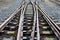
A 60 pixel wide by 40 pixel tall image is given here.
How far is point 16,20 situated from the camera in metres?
6.72

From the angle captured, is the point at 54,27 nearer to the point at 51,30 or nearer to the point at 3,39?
the point at 51,30

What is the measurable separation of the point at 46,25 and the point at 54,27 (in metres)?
0.64

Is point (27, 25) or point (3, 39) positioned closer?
point (3, 39)

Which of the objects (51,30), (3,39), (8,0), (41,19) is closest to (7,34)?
(3,39)

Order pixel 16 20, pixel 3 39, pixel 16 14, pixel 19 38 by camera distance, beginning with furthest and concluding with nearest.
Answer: pixel 16 14, pixel 16 20, pixel 3 39, pixel 19 38

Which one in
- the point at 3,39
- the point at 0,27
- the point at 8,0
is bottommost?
the point at 3,39

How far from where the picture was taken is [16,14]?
7691mm

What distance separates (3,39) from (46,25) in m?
1.89

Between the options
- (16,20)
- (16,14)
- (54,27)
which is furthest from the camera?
(16,14)

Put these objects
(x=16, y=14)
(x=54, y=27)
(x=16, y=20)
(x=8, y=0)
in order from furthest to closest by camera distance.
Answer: (x=8, y=0)
(x=16, y=14)
(x=16, y=20)
(x=54, y=27)

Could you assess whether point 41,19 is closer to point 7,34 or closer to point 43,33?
point 43,33

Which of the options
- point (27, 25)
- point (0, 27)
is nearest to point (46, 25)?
point (27, 25)

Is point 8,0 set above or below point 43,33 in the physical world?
above

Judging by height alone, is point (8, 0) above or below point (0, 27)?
above
